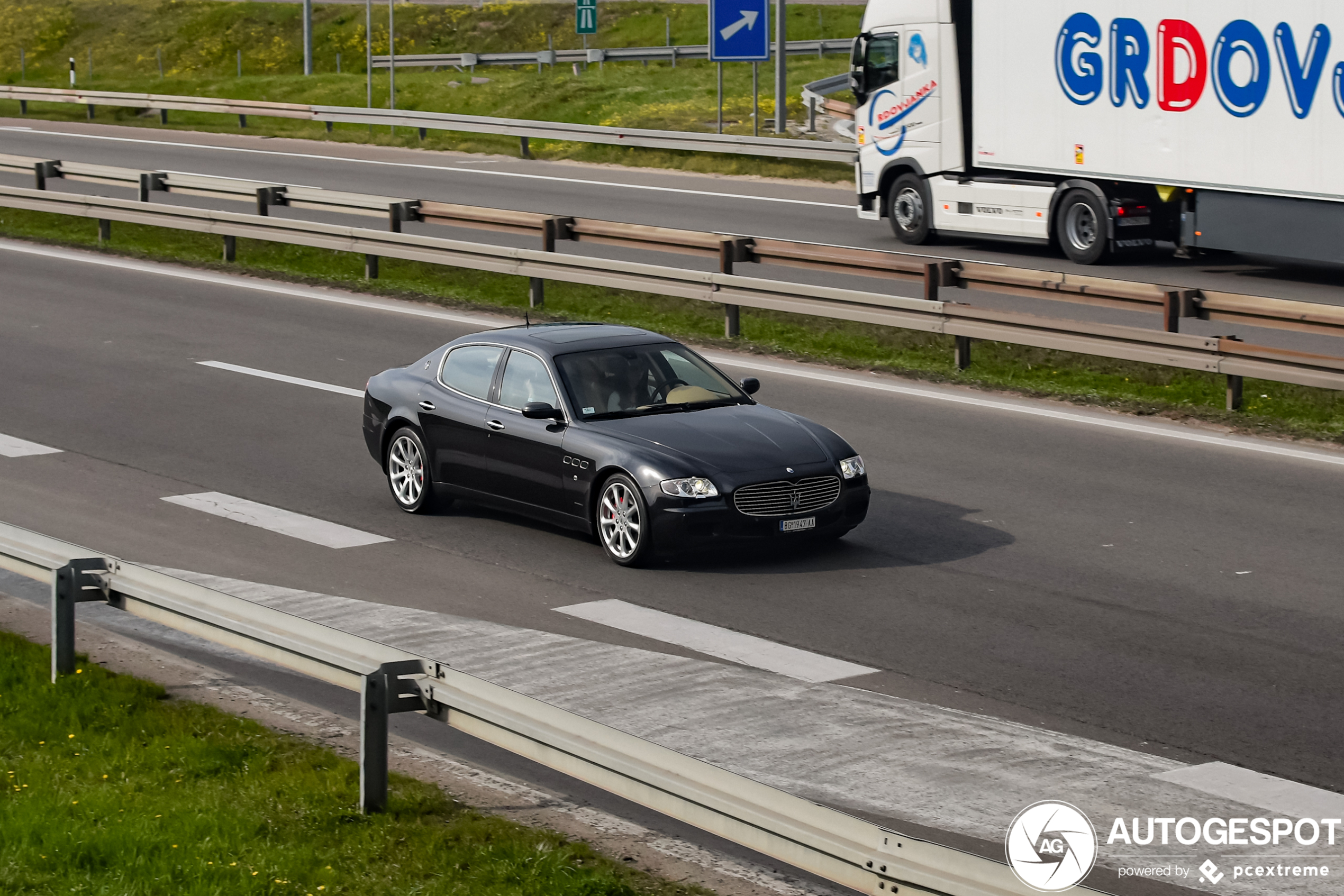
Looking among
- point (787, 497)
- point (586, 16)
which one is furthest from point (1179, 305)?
point (586, 16)

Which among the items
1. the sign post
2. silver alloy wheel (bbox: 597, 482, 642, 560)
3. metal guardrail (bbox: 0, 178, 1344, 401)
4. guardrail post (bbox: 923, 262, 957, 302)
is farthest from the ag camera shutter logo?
the sign post

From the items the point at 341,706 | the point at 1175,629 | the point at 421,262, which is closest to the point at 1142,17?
the point at 421,262

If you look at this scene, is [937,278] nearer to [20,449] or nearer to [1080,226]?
[1080,226]

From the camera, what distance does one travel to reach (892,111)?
26.5 metres

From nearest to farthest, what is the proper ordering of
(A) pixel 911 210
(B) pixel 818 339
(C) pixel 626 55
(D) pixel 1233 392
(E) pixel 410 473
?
(E) pixel 410 473 < (D) pixel 1233 392 < (B) pixel 818 339 < (A) pixel 911 210 < (C) pixel 626 55

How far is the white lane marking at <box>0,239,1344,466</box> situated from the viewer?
44.9 ft

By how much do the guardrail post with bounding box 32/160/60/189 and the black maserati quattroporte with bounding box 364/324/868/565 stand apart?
58.7ft

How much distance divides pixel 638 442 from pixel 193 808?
4760mm

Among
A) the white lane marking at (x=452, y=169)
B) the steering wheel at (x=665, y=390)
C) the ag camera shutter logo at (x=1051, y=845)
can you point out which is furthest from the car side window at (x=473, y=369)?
the white lane marking at (x=452, y=169)

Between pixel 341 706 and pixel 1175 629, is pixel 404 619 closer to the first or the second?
pixel 341 706

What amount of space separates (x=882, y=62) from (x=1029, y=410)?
1277cm

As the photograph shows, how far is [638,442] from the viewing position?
1072cm

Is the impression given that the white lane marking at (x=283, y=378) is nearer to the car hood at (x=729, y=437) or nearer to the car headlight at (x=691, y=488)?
the car hood at (x=729, y=437)

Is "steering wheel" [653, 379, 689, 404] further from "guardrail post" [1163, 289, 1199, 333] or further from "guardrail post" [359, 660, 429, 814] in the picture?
"guardrail post" [1163, 289, 1199, 333]
